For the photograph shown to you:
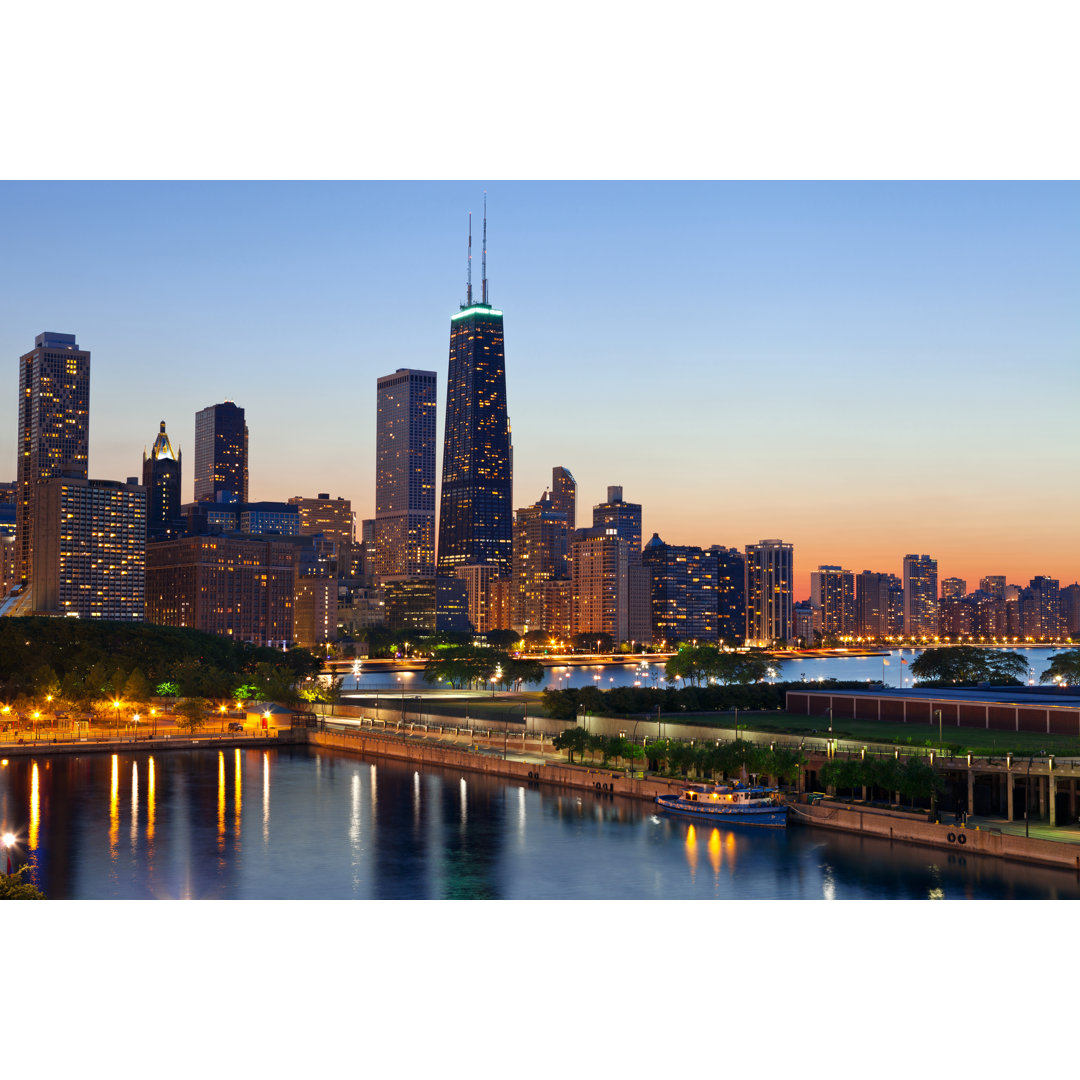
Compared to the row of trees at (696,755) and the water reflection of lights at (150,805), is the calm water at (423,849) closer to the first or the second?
the water reflection of lights at (150,805)

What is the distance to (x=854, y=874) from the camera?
149ft

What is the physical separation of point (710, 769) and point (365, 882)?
20.8 m

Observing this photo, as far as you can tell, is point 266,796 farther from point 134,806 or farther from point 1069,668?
point 1069,668

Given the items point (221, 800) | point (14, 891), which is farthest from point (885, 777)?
point (14, 891)

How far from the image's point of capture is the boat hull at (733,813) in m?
55.0

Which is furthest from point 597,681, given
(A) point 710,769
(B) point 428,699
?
(A) point 710,769

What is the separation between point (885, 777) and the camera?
52594 millimetres

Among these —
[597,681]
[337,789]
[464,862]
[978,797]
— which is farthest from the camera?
[597,681]

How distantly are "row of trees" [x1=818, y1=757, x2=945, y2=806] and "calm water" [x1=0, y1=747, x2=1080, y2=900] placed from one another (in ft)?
9.08

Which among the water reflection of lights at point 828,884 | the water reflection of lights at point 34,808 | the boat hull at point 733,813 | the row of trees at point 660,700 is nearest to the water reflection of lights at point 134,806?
the water reflection of lights at point 34,808

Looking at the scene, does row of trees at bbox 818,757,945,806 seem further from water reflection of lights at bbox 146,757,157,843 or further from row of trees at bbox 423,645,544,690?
row of trees at bbox 423,645,544,690

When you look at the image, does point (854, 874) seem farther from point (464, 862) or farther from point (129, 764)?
point (129, 764)

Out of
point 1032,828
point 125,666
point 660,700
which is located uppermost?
point 125,666

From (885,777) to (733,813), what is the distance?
7.08m
